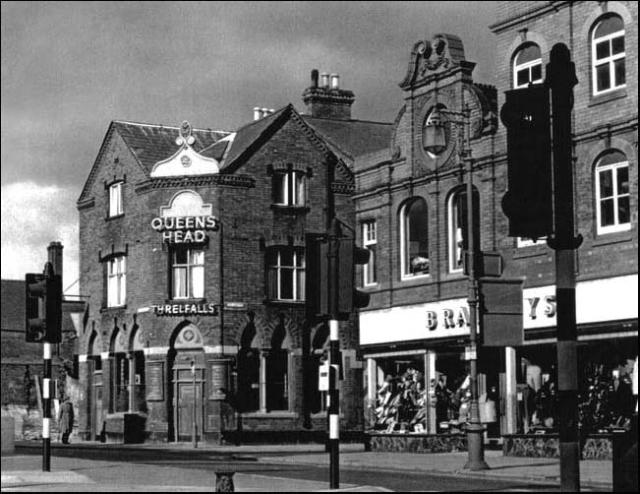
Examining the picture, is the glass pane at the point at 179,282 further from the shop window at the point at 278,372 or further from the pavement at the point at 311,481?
the pavement at the point at 311,481

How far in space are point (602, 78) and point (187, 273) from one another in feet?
65.9

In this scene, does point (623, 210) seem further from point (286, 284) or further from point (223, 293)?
point (286, 284)

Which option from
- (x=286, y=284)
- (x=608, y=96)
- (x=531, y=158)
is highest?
(x=608, y=96)

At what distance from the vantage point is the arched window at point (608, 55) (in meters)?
29.5

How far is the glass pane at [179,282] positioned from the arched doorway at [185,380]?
1124 millimetres

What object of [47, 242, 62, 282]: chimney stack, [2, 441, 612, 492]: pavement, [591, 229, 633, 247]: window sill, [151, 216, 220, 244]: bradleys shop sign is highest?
[47, 242, 62, 282]: chimney stack

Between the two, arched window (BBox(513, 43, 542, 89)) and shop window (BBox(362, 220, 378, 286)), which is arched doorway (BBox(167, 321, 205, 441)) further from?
arched window (BBox(513, 43, 542, 89))

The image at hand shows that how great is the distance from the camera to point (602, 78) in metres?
30.0

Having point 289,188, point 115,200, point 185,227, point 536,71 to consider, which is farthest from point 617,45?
point 115,200

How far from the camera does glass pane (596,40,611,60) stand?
29.8 metres

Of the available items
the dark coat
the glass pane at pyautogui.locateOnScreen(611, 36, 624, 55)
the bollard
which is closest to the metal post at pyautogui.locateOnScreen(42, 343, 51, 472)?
the bollard

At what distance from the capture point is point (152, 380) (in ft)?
148

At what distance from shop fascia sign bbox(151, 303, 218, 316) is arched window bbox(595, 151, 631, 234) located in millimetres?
18278

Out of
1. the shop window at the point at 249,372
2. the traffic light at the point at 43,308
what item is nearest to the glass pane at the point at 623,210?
the traffic light at the point at 43,308
